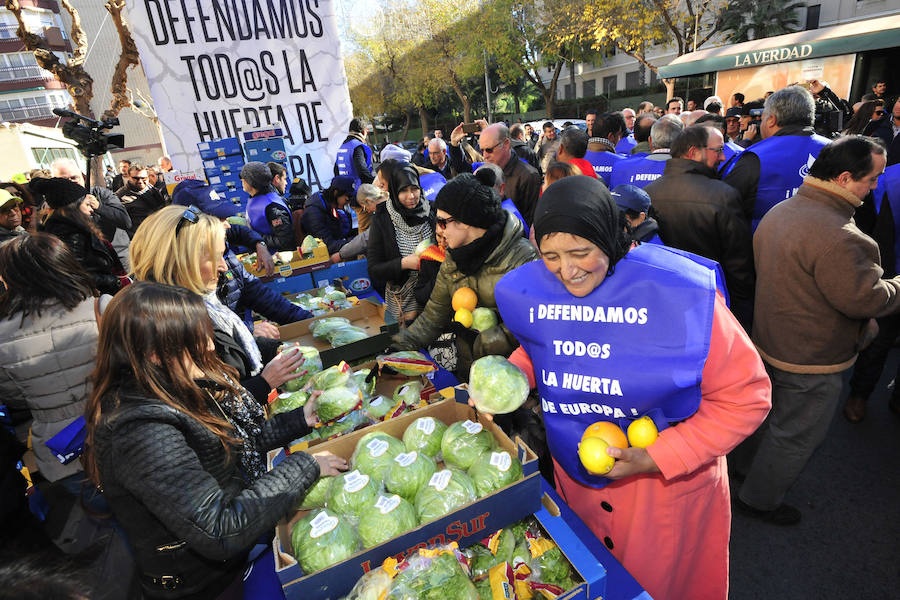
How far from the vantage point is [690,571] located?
182cm

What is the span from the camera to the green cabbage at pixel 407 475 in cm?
165

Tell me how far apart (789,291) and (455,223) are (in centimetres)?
191

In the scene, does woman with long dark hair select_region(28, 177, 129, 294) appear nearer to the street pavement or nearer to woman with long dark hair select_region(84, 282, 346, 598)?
woman with long dark hair select_region(84, 282, 346, 598)

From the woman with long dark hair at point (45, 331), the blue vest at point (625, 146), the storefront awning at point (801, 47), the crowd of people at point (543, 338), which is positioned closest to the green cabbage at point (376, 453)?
the crowd of people at point (543, 338)

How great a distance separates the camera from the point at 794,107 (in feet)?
11.6

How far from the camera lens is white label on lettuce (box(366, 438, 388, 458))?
→ 1747 mm

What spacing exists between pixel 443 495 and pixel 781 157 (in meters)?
3.68

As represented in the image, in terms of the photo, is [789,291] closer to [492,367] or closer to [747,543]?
[747,543]

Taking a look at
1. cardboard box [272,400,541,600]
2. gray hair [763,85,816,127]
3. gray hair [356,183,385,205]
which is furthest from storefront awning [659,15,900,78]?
cardboard box [272,400,541,600]

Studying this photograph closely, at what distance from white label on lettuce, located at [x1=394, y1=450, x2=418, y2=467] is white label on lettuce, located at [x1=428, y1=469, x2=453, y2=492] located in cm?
11

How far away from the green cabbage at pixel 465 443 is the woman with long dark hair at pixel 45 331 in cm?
216

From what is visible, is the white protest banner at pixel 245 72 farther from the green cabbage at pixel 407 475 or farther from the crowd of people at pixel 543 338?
the green cabbage at pixel 407 475

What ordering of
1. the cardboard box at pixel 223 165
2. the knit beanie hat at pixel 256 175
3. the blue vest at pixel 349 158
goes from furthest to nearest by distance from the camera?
the cardboard box at pixel 223 165
the blue vest at pixel 349 158
the knit beanie hat at pixel 256 175

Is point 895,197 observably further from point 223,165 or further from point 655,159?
point 223,165
